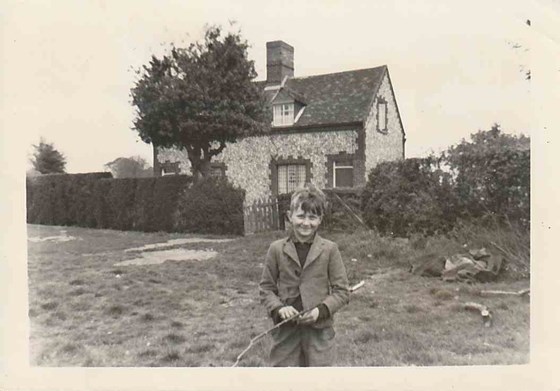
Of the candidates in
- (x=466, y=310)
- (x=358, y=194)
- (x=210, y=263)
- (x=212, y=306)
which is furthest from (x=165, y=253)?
(x=466, y=310)

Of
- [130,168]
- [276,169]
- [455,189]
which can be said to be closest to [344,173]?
[276,169]

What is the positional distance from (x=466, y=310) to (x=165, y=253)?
218cm

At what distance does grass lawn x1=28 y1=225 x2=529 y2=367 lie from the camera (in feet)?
8.06

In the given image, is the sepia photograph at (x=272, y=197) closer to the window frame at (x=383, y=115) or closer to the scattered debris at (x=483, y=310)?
the scattered debris at (x=483, y=310)

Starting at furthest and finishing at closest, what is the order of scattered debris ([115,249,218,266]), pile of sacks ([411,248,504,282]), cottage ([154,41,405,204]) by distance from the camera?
1. cottage ([154,41,405,204])
2. scattered debris ([115,249,218,266])
3. pile of sacks ([411,248,504,282])

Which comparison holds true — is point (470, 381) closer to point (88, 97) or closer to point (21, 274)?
point (21, 274)

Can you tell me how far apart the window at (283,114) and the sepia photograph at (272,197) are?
0.75ft

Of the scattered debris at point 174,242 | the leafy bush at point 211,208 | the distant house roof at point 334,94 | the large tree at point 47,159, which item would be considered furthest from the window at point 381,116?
the large tree at point 47,159

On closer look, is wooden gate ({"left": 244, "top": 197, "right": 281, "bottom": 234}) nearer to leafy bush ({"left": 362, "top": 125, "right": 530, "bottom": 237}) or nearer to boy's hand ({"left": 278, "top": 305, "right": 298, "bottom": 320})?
leafy bush ({"left": 362, "top": 125, "right": 530, "bottom": 237})

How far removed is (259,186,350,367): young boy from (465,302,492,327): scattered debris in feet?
3.88

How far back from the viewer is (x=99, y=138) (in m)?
2.89

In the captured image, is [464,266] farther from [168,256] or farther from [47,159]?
[47,159]

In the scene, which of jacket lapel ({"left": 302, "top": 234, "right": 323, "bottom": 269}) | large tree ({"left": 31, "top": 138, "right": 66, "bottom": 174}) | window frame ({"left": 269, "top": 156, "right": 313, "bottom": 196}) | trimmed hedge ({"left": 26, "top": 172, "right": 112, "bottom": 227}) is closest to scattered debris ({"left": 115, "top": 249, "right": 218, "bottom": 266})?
trimmed hedge ({"left": 26, "top": 172, "right": 112, "bottom": 227})

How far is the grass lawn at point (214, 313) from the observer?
8.06 feet
